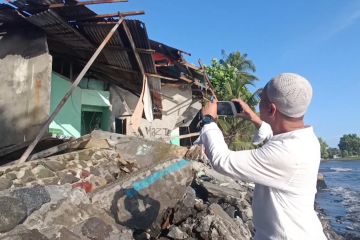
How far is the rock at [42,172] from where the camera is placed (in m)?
5.55

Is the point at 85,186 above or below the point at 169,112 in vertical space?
below

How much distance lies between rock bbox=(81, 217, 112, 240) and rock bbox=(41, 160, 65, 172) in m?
1.29

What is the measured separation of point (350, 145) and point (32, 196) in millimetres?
121023

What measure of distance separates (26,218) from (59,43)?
18.5 ft

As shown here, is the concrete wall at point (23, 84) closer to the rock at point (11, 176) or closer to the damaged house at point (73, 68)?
the damaged house at point (73, 68)

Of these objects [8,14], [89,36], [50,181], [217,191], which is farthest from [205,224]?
[8,14]

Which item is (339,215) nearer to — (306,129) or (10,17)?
(10,17)

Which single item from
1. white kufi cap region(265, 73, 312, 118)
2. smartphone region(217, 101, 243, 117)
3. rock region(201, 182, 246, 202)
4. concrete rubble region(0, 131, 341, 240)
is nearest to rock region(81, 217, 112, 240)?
concrete rubble region(0, 131, 341, 240)

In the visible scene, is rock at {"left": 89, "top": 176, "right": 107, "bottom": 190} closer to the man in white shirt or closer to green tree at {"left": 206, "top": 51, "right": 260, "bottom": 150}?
the man in white shirt

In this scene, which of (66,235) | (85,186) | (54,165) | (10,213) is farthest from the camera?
(85,186)

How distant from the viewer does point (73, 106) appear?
10.9 metres

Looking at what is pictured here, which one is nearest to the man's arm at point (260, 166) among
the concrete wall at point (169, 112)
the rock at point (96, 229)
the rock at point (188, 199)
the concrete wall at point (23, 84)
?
the rock at point (96, 229)

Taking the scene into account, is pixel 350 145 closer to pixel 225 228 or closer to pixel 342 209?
pixel 342 209

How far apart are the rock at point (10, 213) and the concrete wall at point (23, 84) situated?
333 centimetres
